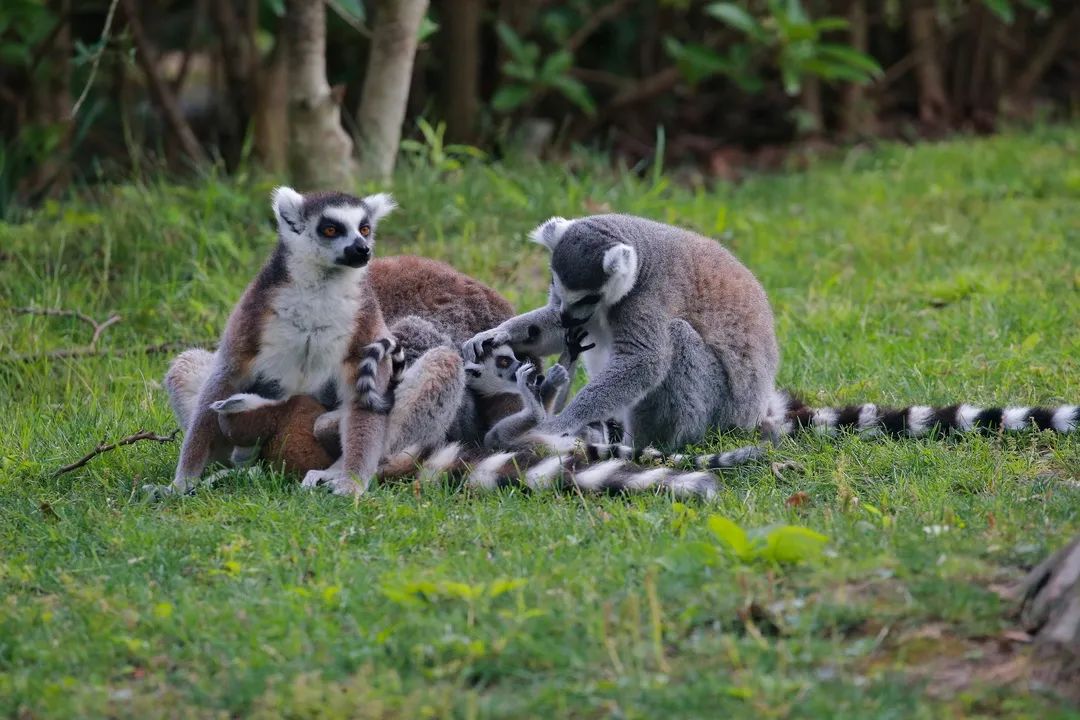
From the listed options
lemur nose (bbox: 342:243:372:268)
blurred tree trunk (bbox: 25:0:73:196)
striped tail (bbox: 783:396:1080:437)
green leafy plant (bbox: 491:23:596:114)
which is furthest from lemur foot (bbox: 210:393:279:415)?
green leafy plant (bbox: 491:23:596:114)

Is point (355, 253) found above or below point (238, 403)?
above

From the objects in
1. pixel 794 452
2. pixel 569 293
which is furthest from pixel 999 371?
pixel 569 293

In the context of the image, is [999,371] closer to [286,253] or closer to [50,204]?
[286,253]

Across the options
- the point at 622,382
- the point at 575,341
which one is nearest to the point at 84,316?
the point at 575,341

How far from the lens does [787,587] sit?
3.46 m

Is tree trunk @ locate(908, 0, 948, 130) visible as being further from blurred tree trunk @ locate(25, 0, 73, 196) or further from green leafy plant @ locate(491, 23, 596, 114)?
blurred tree trunk @ locate(25, 0, 73, 196)

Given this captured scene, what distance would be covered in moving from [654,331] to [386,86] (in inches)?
151

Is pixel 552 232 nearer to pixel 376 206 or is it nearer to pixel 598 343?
pixel 598 343

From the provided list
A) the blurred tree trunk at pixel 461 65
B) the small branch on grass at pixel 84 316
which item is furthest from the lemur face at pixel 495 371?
the blurred tree trunk at pixel 461 65

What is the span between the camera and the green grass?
309 cm

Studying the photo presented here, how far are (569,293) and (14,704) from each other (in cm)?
278

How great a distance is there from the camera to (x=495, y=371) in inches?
220

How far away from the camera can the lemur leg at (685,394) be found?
5379 mm

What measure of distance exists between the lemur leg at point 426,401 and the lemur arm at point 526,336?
0.29 m
